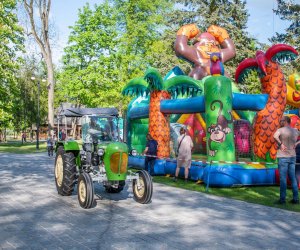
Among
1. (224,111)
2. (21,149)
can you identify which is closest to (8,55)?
(21,149)

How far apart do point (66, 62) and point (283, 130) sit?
2910cm

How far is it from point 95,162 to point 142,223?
2750 millimetres

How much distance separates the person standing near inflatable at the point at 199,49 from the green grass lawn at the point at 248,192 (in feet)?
22.4

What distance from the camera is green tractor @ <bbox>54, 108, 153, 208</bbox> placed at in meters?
8.86

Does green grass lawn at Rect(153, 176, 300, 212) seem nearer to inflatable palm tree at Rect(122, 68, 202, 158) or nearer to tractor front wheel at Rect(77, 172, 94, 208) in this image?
inflatable palm tree at Rect(122, 68, 202, 158)

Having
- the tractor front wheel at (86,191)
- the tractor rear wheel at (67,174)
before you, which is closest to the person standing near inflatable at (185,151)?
the tractor rear wheel at (67,174)

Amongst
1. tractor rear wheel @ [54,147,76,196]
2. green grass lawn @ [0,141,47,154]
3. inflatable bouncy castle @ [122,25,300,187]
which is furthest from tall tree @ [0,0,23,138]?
tractor rear wheel @ [54,147,76,196]

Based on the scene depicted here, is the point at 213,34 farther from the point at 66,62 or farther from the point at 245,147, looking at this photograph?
the point at 66,62

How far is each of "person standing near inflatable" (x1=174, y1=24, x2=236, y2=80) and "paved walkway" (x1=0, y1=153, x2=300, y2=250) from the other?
363 inches

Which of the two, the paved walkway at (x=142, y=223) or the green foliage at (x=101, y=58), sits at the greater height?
the green foliage at (x=101, y=58)

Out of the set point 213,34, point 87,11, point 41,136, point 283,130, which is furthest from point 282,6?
point 41,136

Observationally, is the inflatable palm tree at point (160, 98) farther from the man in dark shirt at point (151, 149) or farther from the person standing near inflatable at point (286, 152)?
the person standing near inflatable at point (286, 152)

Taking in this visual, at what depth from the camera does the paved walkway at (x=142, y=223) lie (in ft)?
19.8

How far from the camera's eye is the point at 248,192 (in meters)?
11.4
